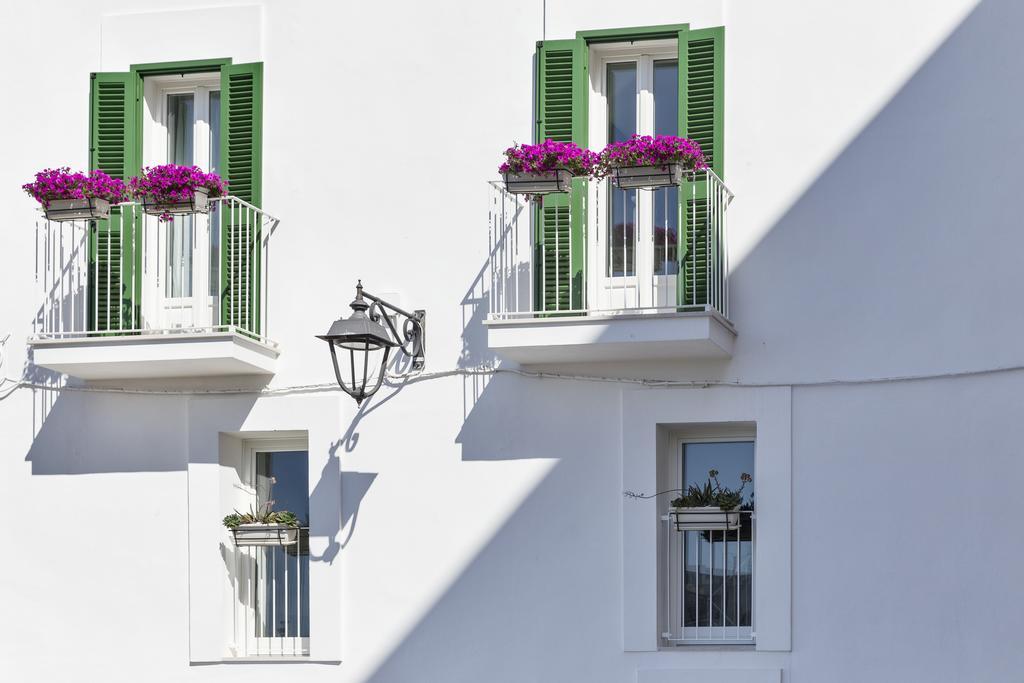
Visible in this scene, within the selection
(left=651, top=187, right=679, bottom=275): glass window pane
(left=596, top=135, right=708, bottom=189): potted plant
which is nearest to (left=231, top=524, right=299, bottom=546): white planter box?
(left=651, top=187, right=679, bottom=275): glass window pane

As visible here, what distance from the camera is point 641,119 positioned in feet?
43.2

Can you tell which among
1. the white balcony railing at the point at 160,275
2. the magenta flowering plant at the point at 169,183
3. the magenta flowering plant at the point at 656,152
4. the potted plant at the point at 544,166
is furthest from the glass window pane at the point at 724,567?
the magenta flowering plant at the point at 169,183

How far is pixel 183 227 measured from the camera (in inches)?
524

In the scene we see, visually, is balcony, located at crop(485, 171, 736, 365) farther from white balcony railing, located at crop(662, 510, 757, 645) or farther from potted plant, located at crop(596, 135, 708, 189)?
white balcony railing, located at crop(662, 510, 757, 645)

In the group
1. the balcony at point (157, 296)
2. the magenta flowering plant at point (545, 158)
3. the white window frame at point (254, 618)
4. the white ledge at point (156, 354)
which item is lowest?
the white window frame at point (254, 618)

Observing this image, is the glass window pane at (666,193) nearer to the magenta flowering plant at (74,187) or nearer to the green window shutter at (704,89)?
the green window shutter at (704,89)

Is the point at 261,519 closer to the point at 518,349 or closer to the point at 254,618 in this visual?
the point at 254,618

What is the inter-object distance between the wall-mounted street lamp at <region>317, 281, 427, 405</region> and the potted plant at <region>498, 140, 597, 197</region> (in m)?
1.17

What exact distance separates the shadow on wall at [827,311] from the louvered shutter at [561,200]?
681mm

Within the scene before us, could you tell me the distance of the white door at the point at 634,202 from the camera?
1266 centimetres

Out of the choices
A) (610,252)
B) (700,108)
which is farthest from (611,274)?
(700,108)

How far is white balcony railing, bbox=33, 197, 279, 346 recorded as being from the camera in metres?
13.1

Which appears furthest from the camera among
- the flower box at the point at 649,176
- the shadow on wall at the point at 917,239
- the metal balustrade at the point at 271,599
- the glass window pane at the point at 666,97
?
the metal balustrade at the point at 271,599

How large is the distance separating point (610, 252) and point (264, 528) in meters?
2.90
